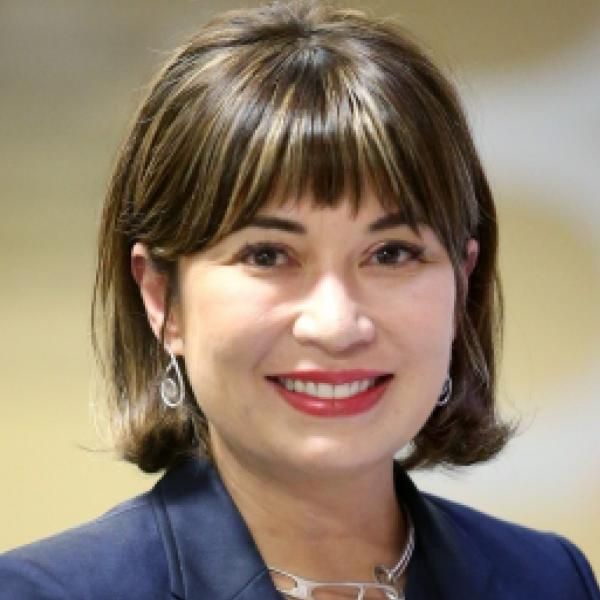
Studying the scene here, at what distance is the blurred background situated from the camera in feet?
8.30

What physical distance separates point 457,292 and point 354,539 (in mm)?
280

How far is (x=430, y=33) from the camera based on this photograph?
8.59 ft

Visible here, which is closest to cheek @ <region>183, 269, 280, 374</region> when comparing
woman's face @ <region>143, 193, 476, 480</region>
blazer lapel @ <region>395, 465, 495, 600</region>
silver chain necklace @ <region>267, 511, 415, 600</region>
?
woman's face @ <region>143, 193, 476, 480</region>

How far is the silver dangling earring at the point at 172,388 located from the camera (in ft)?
5.02

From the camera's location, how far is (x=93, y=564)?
1.34 metres

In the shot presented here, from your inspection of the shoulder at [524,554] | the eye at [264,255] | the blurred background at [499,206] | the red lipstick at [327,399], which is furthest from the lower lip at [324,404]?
the blurred background at [499,206]

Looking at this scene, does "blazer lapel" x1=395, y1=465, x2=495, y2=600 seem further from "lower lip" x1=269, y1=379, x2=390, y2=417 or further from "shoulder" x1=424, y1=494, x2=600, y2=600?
"lower lip" x1=269, y1=379, x2=390, y2=417

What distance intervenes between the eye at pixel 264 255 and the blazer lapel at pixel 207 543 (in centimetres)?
26

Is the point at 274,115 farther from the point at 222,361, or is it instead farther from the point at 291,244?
the point at 222,361

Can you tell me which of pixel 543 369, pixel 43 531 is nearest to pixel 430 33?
pixel 543 369

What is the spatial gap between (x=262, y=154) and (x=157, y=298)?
0.76 ft

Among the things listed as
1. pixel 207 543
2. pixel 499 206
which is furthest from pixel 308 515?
pixel 499 206

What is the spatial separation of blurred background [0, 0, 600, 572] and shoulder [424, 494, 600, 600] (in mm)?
865

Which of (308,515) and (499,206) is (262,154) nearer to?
(308,515)
